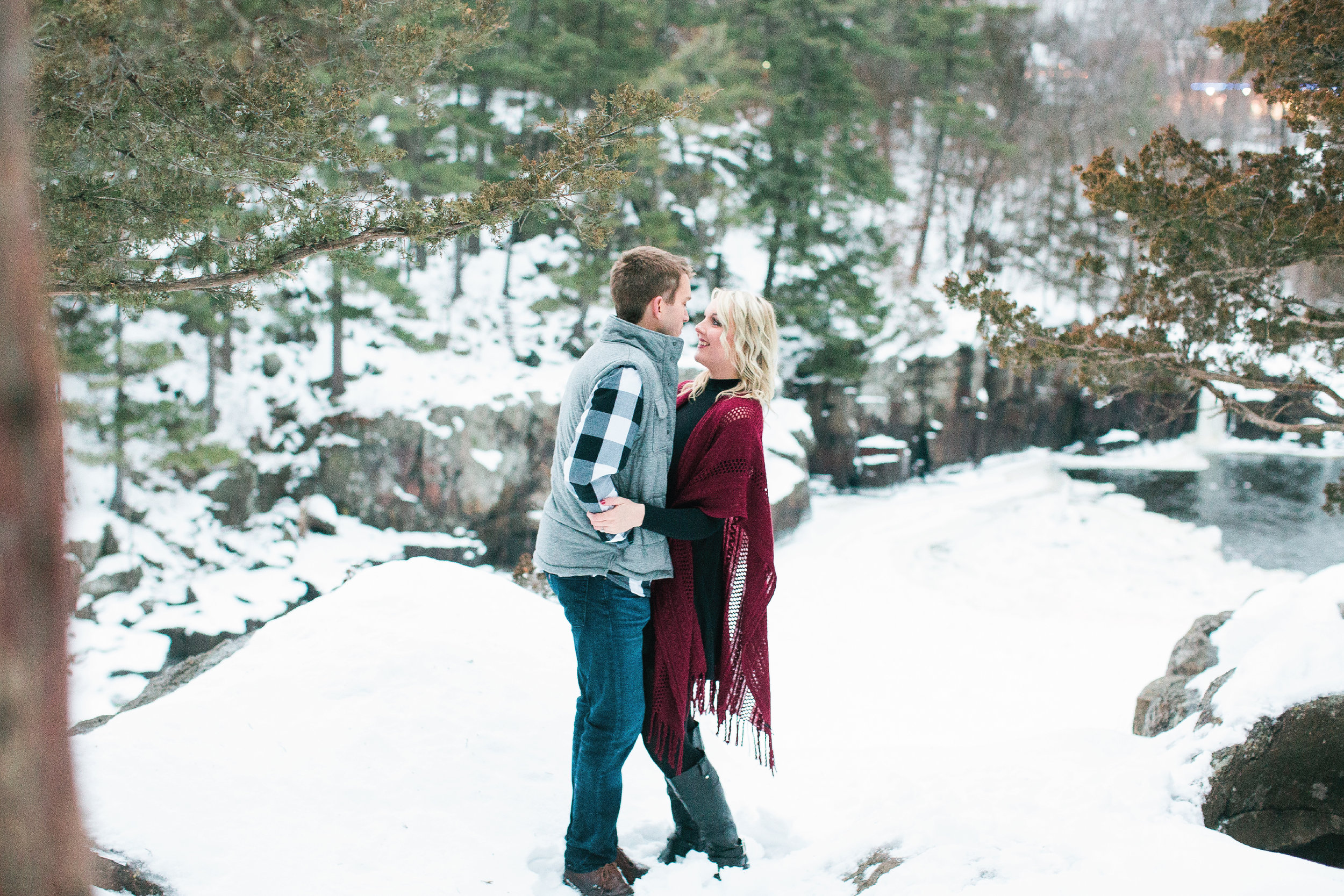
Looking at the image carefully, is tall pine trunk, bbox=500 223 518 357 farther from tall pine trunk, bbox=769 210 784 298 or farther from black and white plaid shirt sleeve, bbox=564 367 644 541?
black and white plaid shirt sleeve, bbox=564 367 644 541

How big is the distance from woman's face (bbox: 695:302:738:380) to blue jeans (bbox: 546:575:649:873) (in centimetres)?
78

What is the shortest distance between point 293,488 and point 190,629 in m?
2.54

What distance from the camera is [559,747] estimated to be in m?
3.47

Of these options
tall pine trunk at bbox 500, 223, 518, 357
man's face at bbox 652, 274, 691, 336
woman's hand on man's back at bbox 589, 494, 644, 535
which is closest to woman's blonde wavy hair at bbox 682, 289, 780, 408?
man's face at bbox 652, 274, 691, 336

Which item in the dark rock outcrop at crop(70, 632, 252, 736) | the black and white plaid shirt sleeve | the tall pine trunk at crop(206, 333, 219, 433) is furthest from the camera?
the tall pine trunk at crop(206, 333, 219, 433)

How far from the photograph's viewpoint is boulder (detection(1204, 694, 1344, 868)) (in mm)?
3113

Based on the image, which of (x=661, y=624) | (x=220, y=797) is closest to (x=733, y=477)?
(x=661, y=624)

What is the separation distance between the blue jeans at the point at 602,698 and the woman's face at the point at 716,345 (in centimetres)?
78

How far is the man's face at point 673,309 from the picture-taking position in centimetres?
255

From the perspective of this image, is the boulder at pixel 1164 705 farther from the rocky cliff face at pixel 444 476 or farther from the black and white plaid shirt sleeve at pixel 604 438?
the rocky cliff face at pixel 444 476

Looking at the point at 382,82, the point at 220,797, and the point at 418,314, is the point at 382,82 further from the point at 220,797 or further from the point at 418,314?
the point at 418,314

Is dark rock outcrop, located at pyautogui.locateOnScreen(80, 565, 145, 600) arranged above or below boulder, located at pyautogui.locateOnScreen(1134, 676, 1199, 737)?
below

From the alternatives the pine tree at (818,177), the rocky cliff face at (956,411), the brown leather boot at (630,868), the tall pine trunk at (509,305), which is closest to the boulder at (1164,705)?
the brown leather boot at (630,868)

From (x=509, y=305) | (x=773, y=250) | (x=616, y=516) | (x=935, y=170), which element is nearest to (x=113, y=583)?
(x=509, y=305)
